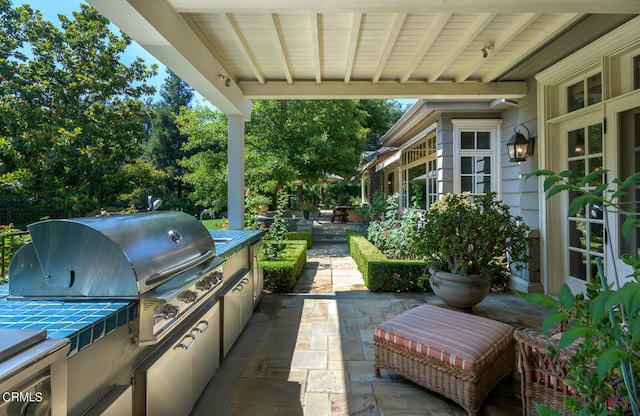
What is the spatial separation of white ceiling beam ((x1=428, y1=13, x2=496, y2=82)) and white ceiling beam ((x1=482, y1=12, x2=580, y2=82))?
67cm

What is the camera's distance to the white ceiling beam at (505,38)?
2.92 meters

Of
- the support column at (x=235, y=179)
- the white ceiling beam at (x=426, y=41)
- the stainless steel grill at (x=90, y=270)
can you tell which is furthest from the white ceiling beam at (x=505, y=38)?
the stainless steel grill at (x=90, y=270)

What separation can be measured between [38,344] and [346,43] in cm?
344

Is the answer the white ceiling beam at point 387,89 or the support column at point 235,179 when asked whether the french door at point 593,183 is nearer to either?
the white ceiling beam at point 387,89

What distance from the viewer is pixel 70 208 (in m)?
10.2

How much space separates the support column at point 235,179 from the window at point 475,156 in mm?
3683

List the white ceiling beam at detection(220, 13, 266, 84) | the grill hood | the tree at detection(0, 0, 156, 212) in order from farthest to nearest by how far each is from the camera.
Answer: the tree at detection(0, 0, 156, 212), the white ceiling beam at detection(220, 13, 266, 84), the grill hood

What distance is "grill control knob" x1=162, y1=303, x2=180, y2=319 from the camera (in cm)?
159

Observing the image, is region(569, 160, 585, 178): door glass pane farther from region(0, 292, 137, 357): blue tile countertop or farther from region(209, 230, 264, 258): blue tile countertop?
region(0, 292, 137, 357): blue tile countertop

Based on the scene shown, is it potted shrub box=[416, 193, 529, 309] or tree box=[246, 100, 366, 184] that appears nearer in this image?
potted shrub box=[416, 193, 529, 309]

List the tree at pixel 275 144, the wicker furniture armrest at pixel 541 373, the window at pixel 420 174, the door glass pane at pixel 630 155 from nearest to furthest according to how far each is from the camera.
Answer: the wicker furniture armrest at pixel 541 373, the door glass pane at pixel 630 155, the window at pixel 420 174, the tree at pixel 275 144

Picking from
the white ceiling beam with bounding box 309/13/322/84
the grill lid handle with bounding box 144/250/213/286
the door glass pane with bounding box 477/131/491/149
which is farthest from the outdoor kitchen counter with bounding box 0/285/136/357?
the door glass pane with bounding box 477/131/491/149

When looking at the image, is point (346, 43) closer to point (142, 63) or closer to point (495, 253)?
point (495, 253)

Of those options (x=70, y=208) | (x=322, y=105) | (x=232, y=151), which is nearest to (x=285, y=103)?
(x=322, y=105)
